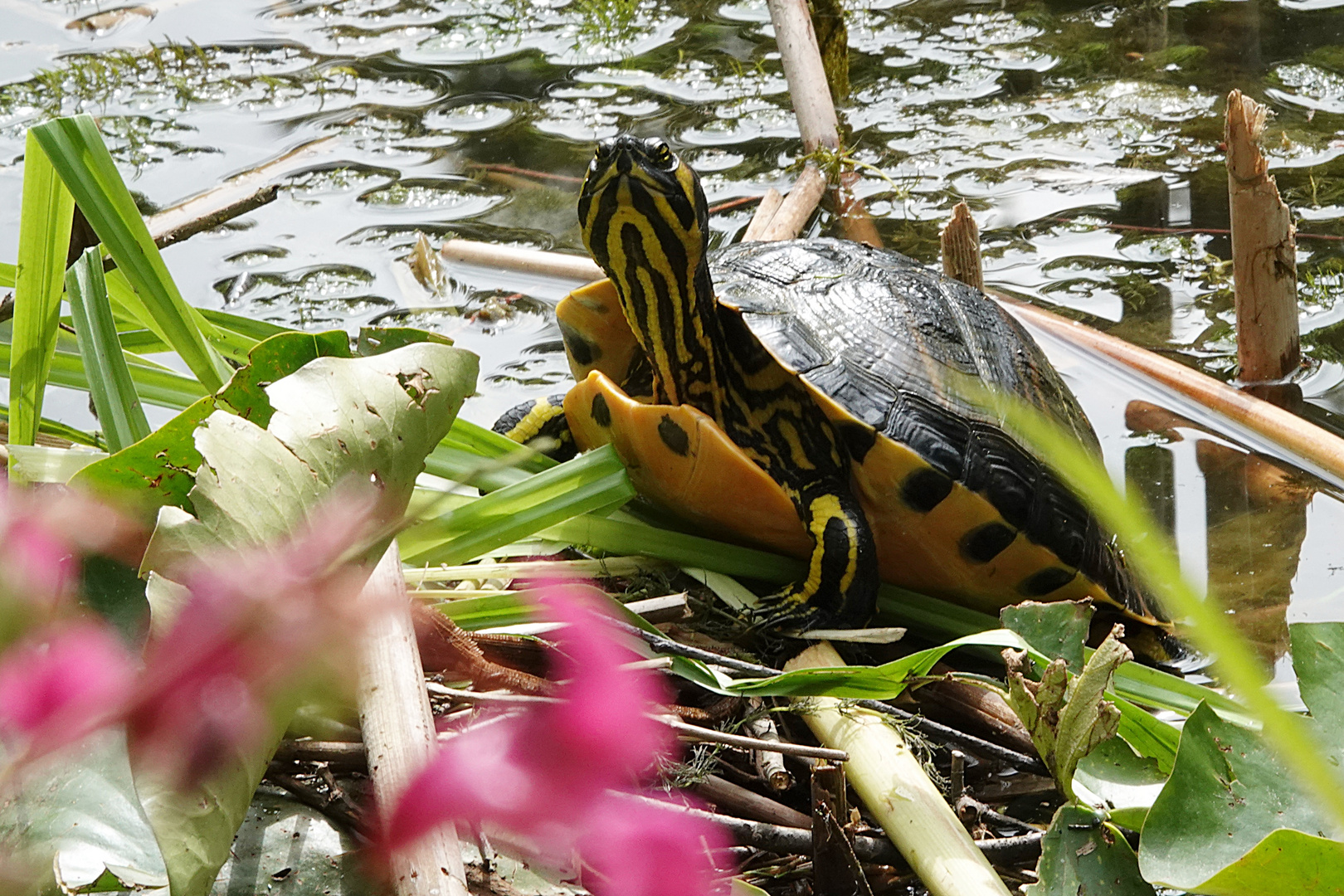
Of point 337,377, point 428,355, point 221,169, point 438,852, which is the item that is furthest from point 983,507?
point 221,169

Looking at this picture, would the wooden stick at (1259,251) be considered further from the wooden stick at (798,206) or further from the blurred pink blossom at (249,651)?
the blurred pink blossom at (249,651)

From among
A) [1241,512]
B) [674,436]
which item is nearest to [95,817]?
[674,436]

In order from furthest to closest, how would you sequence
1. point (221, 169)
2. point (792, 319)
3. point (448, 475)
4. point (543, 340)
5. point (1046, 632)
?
point (221, 169), point (543, 340), point (792, 319), point (448, 475), point (1046, 632)

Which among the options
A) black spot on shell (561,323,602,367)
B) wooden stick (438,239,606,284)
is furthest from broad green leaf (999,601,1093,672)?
wooden stick (438,239,606,284)

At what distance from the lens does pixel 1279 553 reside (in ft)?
7.00

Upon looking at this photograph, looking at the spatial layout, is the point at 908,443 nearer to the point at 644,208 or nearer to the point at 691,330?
the point at 691,330

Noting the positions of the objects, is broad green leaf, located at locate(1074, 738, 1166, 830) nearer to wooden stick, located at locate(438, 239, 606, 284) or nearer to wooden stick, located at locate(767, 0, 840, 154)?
wooden stick, located at locate(438, 239, 606, 284)

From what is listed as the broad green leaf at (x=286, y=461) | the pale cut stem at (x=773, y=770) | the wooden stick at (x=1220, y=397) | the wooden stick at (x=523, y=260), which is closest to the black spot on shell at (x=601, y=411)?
the broad green leaf at (x=286, y=461)

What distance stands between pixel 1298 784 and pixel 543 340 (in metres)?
1.96

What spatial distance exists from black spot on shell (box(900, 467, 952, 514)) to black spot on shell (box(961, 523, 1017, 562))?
0.08m

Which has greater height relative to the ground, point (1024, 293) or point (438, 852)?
point (438, 852)

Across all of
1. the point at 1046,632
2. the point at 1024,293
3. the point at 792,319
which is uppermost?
the point at 792,319

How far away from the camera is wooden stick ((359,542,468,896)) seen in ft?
2.53

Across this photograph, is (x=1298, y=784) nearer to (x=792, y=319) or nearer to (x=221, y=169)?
(x=792, y=319)
